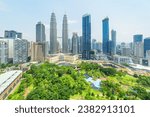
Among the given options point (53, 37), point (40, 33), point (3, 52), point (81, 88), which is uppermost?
point (40, 33)

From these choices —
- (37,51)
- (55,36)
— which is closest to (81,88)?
(37,51)

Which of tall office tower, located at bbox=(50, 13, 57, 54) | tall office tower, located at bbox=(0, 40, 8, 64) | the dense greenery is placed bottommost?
the dense greenery

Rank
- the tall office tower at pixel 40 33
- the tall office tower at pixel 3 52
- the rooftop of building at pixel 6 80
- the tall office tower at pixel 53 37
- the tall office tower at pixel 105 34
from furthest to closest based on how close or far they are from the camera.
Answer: the tall office tower at pixel 53 37 < the tall office tower at pixel 40 33 < the tall office tower at pixel 105 34 < the tall office tower at pixel 3 52 < the rooftop of building at pixel 6 80

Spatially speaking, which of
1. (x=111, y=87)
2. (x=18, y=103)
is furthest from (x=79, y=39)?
(x=18, y=103)

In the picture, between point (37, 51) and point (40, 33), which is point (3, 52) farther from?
point (40, 33)

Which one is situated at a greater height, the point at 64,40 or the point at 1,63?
the point at 64,40

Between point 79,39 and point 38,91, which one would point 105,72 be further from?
point 79,39

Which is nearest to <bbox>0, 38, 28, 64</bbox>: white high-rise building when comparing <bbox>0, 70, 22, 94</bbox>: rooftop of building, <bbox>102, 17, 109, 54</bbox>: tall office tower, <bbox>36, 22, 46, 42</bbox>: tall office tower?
<bbox>36, 22, 46, 42</bbox>: tall office tower

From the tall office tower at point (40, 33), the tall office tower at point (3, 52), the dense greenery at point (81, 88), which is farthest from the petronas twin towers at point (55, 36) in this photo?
the dense greenery at point (81, 88)

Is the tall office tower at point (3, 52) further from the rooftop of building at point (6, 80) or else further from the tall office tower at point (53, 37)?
the rooftop of building at point (6, 80)

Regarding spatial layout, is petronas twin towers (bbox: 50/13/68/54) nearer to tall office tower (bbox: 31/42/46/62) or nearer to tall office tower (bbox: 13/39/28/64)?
tall office tower (bbox: 13/39/28/64)

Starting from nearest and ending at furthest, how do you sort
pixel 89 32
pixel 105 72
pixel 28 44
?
Answer: pixel 105 72 → pixel 28 44 → pixel 89 32
